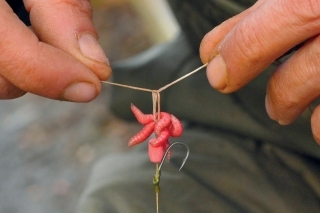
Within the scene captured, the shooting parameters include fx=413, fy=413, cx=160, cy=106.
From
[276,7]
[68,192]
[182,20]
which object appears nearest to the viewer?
[276,7]

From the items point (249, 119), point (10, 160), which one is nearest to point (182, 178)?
point (249, 119)

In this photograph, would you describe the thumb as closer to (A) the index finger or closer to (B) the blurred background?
(A) the index finger

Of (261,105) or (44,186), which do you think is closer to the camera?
(261,105)

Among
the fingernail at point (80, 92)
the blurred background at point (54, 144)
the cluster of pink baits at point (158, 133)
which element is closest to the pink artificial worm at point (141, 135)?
the cluster of pink baits at point (158, 133)

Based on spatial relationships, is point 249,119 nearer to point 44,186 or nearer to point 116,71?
point 116,71

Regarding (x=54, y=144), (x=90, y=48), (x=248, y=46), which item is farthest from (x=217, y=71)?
(x=54, y=144)
